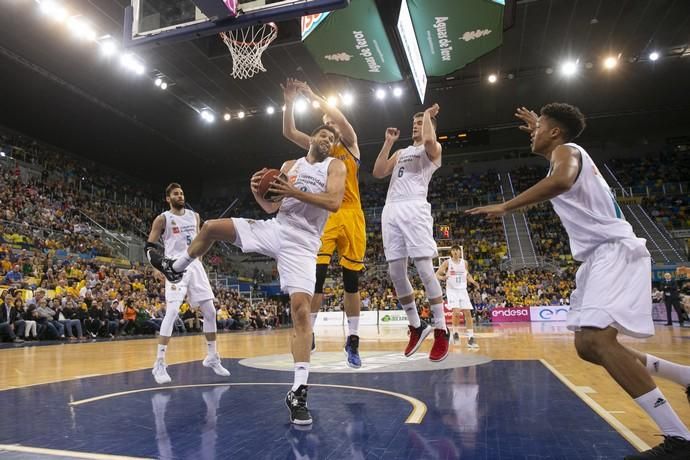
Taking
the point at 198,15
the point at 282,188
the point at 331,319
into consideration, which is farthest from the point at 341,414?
the point at 331,319

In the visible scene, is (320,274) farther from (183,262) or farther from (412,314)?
(183,262)

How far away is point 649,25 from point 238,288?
21.9m

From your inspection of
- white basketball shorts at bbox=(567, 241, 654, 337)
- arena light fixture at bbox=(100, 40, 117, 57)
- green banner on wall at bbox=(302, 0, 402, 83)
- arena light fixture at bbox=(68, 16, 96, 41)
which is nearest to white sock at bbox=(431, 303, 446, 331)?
white basketball shorts at bbox=(567, 241, 654, 337)

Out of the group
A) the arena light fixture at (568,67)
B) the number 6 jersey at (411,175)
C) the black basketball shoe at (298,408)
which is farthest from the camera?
the arena light fixture at (568,67)

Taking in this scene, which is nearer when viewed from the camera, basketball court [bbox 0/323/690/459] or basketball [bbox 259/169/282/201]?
basketball court [bbox 0/323/690/459]

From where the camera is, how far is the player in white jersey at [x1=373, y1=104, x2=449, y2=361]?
4.71m

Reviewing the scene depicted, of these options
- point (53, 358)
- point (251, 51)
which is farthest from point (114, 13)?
point (53, 358)

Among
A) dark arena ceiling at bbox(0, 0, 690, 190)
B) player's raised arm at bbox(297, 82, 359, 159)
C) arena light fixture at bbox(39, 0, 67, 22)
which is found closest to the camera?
player's raised arm at bbox(297, 82, 359, 159)

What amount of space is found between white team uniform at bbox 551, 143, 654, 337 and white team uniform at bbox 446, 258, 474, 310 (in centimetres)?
721

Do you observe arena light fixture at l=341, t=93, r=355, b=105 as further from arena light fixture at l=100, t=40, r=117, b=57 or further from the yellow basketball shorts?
the yellow basketball shorts

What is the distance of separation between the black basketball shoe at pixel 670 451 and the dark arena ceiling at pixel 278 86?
35.0ft

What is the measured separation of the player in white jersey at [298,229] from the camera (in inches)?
135

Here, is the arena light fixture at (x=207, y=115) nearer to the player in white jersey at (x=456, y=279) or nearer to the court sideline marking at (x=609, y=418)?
the player in white jersey at (x=456, y=279)

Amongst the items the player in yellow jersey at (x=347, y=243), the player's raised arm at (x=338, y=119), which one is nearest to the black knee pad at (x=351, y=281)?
the player in yellow jersey at (x=347, y=243)
